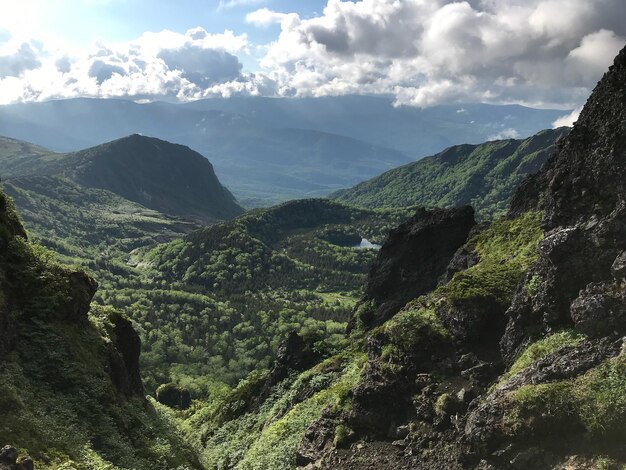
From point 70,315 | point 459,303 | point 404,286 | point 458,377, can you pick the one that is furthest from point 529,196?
point 70,315

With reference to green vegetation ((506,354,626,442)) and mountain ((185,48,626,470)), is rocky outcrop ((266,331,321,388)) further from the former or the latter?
green vegetation ((506,354,626,442))

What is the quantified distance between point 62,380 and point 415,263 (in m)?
61.0

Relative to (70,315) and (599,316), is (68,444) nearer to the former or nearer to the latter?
(70,315)

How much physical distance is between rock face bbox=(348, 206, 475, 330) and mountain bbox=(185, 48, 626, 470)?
2580 centimetres

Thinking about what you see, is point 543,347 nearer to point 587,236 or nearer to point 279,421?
point 587,236

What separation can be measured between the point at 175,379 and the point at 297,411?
155 meters

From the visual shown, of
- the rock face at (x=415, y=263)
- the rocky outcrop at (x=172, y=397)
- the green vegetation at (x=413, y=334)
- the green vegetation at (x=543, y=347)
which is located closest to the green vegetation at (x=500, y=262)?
Result: the green vegetation at (x=413, y=334)

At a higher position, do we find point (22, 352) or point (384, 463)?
point (22, 352)

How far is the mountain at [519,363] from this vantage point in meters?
21.9

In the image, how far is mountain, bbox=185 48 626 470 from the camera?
71.9 feet

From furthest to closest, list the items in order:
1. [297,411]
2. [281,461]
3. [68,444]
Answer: [297,411]
[281,461]
[68,444]

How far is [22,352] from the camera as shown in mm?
32938

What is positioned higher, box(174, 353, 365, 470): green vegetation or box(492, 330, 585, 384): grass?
box(492, 330, 585, 384): grass

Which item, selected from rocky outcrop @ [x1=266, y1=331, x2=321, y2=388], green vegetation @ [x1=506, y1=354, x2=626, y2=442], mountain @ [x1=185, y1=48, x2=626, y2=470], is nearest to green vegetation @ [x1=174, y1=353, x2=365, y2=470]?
mountain @ [x1=185, y1=48, x2=626, y2=470]
